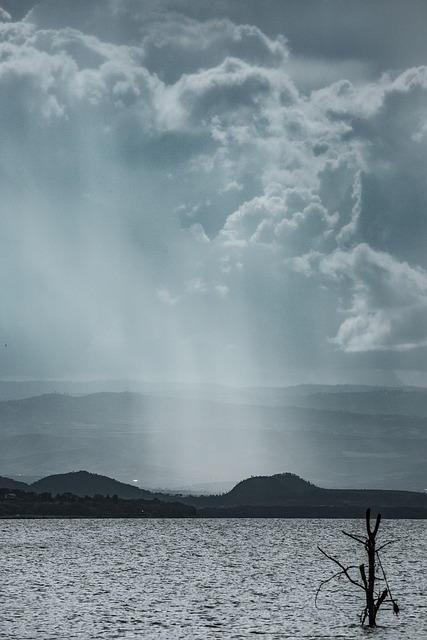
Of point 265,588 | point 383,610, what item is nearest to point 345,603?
point 383,610

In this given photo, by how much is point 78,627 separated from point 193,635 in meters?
12.4

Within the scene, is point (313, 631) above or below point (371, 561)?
below

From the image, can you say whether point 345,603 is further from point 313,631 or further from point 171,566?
point 171,566

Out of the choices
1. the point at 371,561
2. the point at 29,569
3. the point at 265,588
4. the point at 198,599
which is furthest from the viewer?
the point at 29,569

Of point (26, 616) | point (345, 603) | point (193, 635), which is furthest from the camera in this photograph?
point (345, 603)

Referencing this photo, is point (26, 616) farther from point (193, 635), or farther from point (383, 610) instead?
point (383, 610)

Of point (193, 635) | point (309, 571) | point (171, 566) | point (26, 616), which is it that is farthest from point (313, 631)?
point (171, 566)

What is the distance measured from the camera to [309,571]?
187000 millimetres

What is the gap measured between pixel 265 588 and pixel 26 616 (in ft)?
175

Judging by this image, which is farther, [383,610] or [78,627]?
[383,610]

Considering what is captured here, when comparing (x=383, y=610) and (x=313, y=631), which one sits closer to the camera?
(x=313, y=631)

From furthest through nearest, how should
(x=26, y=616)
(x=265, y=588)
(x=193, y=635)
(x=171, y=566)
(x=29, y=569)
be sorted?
(x=171, y=566)
(x=29, y=569)
(x=265, y=588)
(x=26, y=616)
(x=193, y=635)

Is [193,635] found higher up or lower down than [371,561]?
lower down

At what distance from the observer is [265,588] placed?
470 ft
